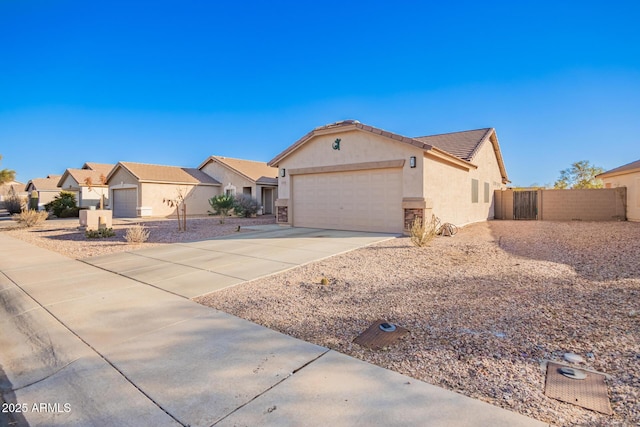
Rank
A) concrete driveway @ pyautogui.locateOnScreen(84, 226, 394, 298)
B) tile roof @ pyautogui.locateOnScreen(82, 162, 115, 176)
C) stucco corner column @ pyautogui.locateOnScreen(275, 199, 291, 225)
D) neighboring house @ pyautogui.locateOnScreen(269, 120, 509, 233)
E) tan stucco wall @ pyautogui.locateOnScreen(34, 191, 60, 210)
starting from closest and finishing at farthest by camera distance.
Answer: concrete driveway @ pyautogui.locateOnScreen(84, 226, 394, 298)
neighboring house @ pyautogui.locateOnScreen(269, 120, 509, 233)
stucco corner column @ pyautogui.locateOnScreen(275, 199, 291, 225)
tile roof @ pyautogui.locateOnScreen(82, 162, 115, 176)
tan stucco wall @ pyautogui.locateOnScreen(34, 191, 60, 210)

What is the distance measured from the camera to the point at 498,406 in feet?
8.01

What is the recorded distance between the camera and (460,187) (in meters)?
15.4

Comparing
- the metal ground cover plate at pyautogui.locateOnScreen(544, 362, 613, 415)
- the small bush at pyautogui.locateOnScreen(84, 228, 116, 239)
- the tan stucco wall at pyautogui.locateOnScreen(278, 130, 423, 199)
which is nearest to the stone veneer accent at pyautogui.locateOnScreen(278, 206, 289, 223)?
the tan stucco wall at pyautogui.locateOnScreen(278, 130, 423, 199)

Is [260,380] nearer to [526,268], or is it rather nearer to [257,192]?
[526,268]

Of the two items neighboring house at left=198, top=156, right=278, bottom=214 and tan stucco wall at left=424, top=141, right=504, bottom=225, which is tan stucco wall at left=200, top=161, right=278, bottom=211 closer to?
neighboring house at left=198, top=156, right=278, bottom=214

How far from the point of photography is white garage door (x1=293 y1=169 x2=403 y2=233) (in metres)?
12.4

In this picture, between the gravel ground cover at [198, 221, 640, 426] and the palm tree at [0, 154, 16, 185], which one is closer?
the gravel ground cover at [198, 221, 640, 426]

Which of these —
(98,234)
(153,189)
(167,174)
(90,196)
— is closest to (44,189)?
(90,196)

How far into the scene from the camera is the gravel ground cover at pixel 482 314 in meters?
2.76

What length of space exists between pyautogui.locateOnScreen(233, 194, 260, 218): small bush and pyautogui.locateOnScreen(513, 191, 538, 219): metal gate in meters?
17.6

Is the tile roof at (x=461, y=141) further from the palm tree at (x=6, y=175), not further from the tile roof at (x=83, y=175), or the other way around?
the palm tree at (x=6, y=175)

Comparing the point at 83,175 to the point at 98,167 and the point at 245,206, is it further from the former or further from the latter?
the point at 245,206

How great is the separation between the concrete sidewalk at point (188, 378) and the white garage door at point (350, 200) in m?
9.00

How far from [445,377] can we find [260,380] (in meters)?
1.65
